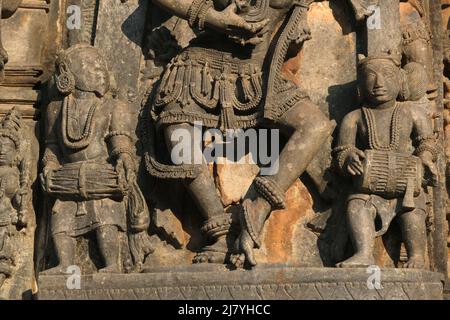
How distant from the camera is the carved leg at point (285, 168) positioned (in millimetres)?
11766

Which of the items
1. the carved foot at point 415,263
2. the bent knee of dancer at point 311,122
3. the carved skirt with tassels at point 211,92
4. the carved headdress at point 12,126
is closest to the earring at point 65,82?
the carved headdress at point 12,126

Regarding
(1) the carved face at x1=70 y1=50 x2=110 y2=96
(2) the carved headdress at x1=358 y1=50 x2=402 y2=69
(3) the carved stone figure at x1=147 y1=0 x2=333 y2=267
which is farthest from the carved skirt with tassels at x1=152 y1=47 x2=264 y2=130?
(2) the carved headdress at x1=358 y1=50 x2=402 y2=69

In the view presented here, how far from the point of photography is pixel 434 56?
13453mm

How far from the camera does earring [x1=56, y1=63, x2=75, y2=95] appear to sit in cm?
1244

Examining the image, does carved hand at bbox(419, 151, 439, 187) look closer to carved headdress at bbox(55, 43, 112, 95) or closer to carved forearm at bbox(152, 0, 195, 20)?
carved forearm at bbox(152, 0, 195, 20)

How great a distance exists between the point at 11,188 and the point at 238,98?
225 centimetres

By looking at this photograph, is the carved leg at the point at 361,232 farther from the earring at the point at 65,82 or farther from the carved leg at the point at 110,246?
the earring at the point at 65,82

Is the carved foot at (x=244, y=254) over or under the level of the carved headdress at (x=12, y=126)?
under

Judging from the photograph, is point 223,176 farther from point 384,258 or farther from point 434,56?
point 434,56

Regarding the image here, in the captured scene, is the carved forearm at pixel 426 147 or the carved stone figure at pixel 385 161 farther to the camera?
the carved forearm at pixel 426 147

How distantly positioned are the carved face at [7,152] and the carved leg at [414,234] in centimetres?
362

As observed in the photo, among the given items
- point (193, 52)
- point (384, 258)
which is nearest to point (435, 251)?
point (384, 258)

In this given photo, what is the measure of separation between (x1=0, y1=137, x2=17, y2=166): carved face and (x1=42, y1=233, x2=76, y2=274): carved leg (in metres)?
0.99
